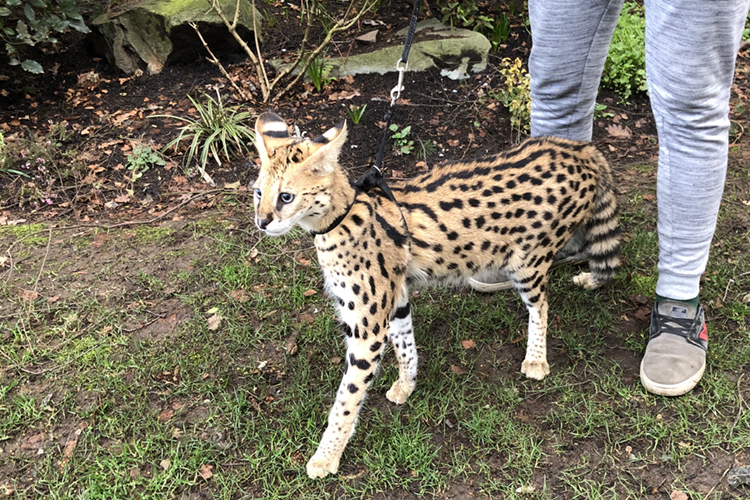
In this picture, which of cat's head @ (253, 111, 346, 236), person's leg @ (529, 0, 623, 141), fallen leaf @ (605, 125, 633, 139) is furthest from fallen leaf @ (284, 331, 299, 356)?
fallen leaf @ (605, 125, 633, 139)

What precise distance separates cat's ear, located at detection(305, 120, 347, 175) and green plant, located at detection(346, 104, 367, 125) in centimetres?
260

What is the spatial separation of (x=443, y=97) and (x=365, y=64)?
2.91ft

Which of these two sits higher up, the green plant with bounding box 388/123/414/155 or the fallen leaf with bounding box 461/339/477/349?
the green plant with bounding box 388/123/414/155

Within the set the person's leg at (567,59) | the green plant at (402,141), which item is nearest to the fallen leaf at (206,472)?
the person's leg at (567,59)

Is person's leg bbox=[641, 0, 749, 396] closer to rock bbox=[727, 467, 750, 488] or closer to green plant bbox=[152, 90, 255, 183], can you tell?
rock bbox=[727, 467, 750, 488]

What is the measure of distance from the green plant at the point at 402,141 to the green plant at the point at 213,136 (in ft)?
3.97

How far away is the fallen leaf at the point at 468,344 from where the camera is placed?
349 centimetres

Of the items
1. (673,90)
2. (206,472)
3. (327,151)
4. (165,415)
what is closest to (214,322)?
(165,415)

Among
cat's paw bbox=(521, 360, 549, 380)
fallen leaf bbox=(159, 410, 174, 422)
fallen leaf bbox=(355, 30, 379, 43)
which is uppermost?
fallen leaf bbox=(355, 30, 379, 43)

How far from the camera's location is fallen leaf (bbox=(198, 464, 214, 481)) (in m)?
2.84

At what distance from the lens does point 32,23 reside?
532cm

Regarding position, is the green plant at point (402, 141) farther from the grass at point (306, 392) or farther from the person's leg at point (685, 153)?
the person's leg at point (685, 153)

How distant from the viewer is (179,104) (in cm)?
568

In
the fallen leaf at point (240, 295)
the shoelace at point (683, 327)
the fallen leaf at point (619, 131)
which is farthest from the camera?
the fallen leaf at point (619, 131)
